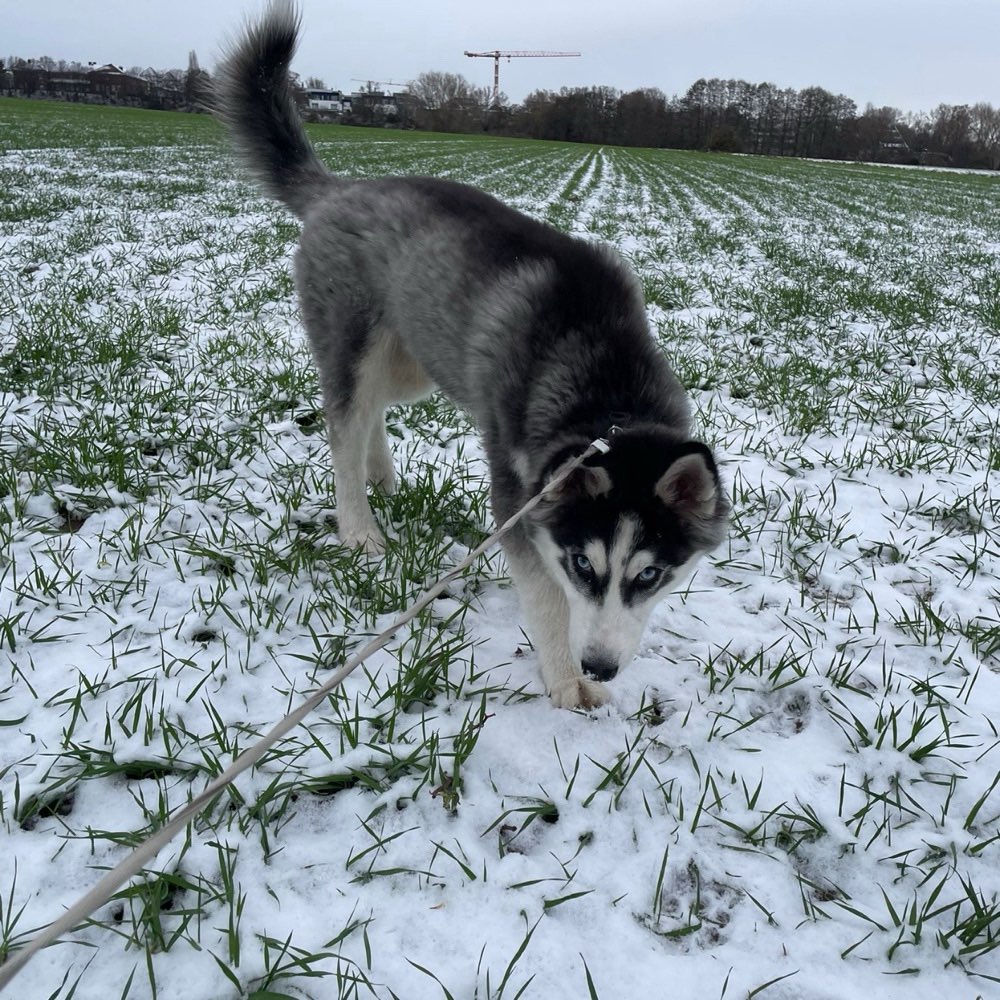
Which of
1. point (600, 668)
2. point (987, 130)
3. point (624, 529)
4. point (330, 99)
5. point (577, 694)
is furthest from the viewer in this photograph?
point (330, 99)

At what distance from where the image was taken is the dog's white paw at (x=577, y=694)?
2508 mm

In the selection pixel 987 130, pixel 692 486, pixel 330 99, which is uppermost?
pixel 330 99

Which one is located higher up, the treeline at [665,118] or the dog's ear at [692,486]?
the treeline at [665,118]

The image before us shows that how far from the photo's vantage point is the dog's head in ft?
7.26

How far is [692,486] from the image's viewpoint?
2.35 meters

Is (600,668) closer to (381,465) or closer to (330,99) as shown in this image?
(381,465)

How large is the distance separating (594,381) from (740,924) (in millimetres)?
1790

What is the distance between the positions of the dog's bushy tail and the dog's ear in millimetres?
2856

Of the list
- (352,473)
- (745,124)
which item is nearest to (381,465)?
(352,473)

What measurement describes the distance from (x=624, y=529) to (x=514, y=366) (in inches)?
37.2

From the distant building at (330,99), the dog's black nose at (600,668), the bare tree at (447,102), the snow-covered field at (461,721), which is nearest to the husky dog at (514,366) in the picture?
the dog's black nose at (600,668)

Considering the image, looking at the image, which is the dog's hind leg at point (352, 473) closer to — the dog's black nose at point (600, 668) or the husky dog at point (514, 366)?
the husky dog at point (514, 366)

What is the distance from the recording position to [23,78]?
3509 inches

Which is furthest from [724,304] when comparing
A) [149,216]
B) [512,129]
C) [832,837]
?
[512,129]
